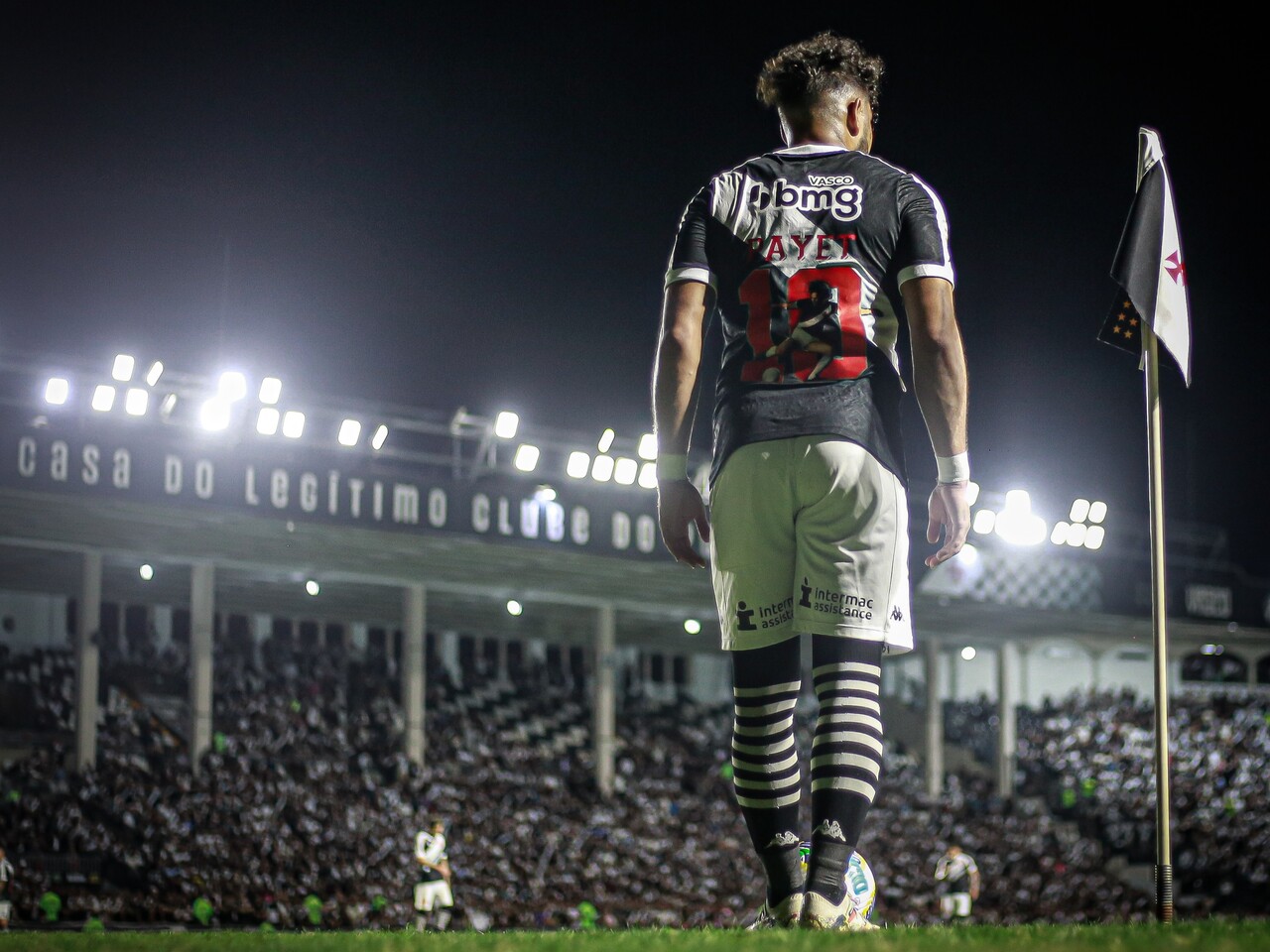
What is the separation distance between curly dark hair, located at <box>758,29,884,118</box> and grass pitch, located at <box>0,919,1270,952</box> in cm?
261

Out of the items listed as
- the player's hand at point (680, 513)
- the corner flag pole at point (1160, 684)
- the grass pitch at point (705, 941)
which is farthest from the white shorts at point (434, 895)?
the player's hand at point (680, 513)

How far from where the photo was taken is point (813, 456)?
4.72 metres

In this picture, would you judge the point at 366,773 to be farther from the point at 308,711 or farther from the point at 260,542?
the point at 260,542

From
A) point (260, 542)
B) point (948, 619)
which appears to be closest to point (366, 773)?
point (260, 542)

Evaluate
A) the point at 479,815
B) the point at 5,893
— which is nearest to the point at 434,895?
the point at 5,893

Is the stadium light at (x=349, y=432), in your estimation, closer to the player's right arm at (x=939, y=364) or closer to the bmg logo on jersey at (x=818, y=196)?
the bmg logo on jersey at (x=818, y=196)

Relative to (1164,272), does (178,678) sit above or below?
below

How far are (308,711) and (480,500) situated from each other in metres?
6.26

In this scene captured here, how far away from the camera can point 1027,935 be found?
4.49 metres

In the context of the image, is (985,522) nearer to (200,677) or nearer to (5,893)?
(200,677)

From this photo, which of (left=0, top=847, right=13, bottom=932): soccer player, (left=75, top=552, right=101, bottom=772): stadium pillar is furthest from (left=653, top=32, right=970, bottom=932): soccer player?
(left=75, top=552, right=101, bottom=772): stadium pillar

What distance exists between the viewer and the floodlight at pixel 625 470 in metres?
33.1

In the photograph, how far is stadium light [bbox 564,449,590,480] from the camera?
1281 inches

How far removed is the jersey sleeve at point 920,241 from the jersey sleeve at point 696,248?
1.95 feet
